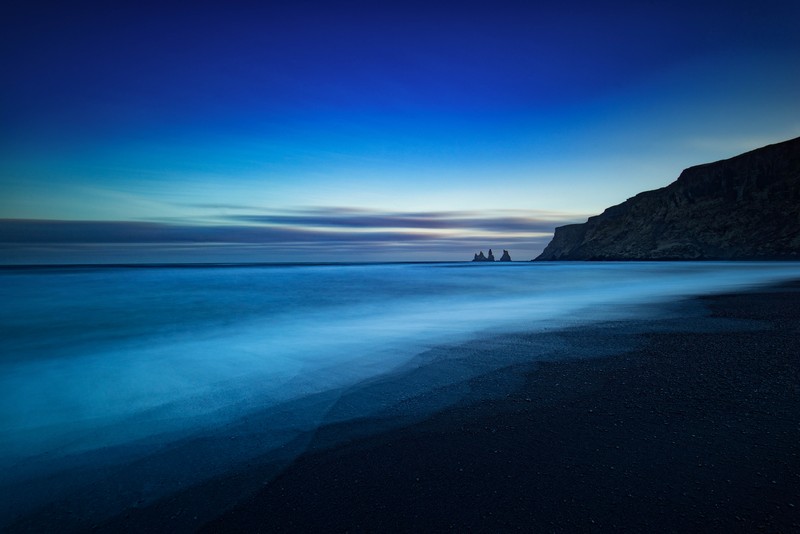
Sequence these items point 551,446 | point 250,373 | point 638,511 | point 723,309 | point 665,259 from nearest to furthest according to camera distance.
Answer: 1. point 638,511
2. point 551,446
3. point 250,373
4. point 723,309
5. point 665,259

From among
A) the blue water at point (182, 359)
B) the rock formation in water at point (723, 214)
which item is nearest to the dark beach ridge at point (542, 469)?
the blue water at point (182, 359)

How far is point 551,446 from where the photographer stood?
10.2ft

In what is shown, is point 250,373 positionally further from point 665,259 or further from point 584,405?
point 665,259

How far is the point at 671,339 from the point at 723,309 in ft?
19.9

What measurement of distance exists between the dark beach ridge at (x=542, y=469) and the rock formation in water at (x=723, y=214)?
9664cm

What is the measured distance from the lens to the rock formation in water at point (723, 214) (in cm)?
7419

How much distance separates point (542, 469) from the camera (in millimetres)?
2783

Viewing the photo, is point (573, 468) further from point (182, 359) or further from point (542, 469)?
point (182, 359)

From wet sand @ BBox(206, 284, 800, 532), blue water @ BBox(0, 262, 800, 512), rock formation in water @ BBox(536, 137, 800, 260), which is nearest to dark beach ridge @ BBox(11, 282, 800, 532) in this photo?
wet sand @ BBox(206, 284, 800, 532)

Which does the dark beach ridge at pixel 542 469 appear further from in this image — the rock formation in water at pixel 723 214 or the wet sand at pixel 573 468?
the rock formation in water at pixel 723 214

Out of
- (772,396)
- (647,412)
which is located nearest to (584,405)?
(647,412)

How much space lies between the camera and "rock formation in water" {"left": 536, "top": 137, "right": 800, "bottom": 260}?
243 feet

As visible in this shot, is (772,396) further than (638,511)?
Yes

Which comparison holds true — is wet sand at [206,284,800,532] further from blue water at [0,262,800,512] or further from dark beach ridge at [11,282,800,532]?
blue water at [0,262,800,512]
